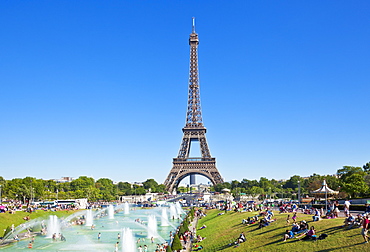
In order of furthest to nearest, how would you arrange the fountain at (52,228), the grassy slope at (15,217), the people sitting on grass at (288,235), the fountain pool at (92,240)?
the grassy slope at (15,217) → the fountain at (52,228) → the fountain pool at (92,240) → the people sitting on grass at (288,235)

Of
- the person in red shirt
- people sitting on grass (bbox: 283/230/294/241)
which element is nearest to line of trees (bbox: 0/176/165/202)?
people sitting on grass (bbox: 283/230/294/241)

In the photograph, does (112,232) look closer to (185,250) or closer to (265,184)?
(185,250)

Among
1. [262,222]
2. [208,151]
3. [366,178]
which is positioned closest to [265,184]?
[208,151]

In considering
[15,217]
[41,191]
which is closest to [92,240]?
[15,217]

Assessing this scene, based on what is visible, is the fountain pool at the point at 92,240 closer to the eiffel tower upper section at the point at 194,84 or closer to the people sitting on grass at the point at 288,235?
the people sitting on grass at the point at 288,235

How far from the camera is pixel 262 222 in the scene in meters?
33.5

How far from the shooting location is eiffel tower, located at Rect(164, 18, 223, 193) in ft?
385

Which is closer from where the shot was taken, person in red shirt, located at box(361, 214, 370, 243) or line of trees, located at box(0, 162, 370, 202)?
person in red shirt, located at box(361, 214, 370, 243)

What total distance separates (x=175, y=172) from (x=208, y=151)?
1292 cm

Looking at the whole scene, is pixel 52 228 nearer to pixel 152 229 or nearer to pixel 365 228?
pixel 152 229

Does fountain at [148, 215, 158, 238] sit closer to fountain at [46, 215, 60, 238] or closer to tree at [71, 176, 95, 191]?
fountain at [46, 215, 60, 238]

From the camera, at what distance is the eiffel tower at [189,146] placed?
117500 mm

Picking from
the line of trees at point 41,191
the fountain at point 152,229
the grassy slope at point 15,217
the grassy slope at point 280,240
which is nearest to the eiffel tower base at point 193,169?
the line of trees at point 41,191

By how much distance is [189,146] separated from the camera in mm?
124500
